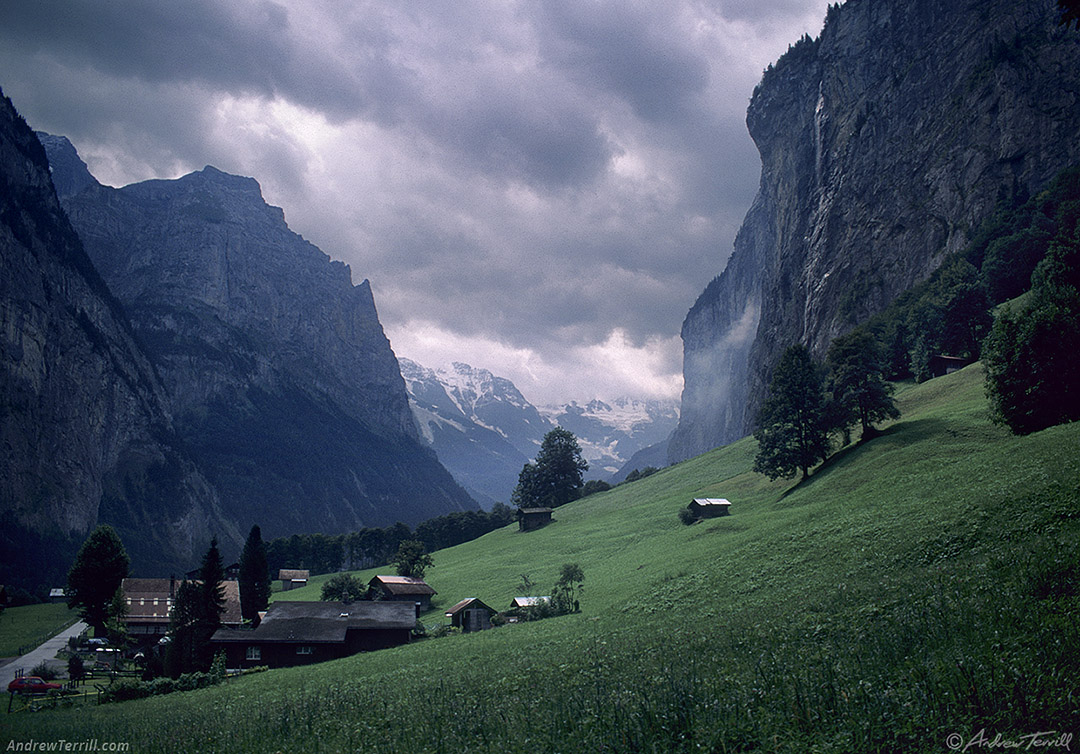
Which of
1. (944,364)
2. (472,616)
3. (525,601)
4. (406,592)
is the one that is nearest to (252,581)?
(406,592)

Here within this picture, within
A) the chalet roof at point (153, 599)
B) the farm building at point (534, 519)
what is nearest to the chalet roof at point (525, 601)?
the chalet roof at point (153, 599)

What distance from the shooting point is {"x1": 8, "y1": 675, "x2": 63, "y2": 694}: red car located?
39.1 meters

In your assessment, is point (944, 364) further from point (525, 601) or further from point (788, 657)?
point (788, 657)

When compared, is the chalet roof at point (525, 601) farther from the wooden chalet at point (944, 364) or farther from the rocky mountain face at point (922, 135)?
the rocky mountain face at point (922, 135)

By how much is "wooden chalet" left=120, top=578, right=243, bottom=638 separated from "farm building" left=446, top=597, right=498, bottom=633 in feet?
91.0

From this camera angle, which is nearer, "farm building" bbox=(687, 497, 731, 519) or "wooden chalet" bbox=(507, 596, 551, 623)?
"wooden chalet" bbox=(507, 596, 551, 623)

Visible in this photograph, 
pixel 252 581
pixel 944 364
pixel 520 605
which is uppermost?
pixel 944 364

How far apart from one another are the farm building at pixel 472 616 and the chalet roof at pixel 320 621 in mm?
4659

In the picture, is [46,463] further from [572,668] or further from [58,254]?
[572,668]

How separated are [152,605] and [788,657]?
278ft

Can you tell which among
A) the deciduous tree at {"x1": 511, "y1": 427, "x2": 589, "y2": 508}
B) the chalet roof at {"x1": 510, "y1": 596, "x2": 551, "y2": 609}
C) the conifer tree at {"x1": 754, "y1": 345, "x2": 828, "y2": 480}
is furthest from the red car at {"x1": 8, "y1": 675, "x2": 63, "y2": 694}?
the deciduous tree at {"x1": 511, "y1": 427, "x2": 589, "y2": 508}

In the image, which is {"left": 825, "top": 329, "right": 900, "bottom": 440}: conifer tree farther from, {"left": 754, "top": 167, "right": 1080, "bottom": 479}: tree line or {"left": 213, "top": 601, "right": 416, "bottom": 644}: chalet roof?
{"left": 213, "top": 601, "right": 416, "bottom": 644}: chalet roof

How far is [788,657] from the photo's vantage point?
49.5 feet

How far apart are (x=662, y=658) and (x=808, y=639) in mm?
4485
